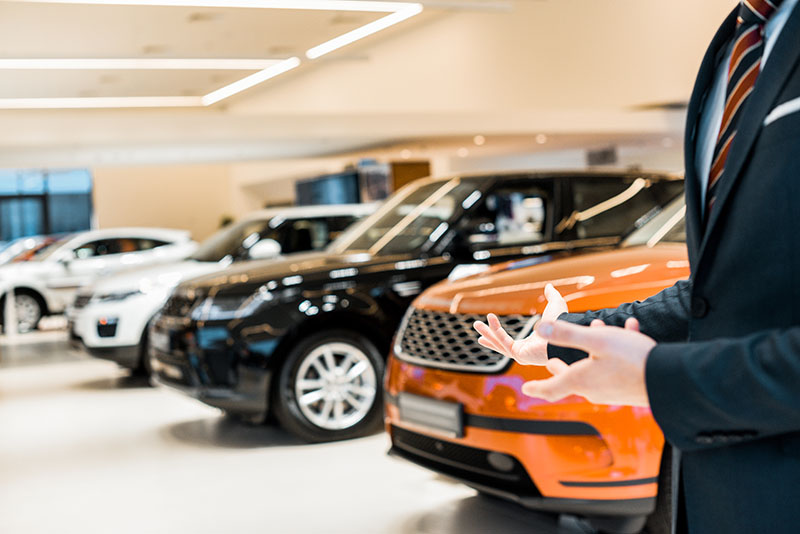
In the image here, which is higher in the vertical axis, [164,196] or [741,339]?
[164,196]

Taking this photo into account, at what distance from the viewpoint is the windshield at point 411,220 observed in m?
5.32

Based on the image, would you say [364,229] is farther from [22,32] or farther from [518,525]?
[22,32]

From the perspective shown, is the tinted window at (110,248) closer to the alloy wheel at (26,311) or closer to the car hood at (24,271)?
the car hood at (24,271)

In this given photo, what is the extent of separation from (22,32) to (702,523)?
12753 millimetres

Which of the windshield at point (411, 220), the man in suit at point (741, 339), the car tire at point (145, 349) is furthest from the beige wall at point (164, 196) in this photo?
the man in suit at point (741, 339)

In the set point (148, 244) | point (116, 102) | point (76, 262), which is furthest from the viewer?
point (116, 102)

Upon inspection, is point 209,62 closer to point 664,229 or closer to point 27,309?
point 27,309

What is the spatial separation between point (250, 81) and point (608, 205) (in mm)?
13573

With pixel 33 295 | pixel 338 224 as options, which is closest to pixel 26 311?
pixel 33 295

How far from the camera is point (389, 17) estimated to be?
12.4 meters

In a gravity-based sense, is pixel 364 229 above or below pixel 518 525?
above

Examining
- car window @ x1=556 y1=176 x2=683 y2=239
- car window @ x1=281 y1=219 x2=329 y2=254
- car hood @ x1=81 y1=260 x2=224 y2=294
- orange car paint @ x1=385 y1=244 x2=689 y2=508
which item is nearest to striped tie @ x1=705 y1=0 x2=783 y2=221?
orange car paint @ x1=385 y1=244 x2=689 y2=508

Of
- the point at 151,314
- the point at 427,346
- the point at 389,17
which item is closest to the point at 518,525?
the point at 427,346

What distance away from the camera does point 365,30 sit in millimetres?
13227
